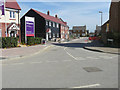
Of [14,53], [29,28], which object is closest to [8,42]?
[14,53]

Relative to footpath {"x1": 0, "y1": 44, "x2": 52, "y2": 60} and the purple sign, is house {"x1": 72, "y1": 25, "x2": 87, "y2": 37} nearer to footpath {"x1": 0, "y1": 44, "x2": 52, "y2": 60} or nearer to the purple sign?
the purple sign

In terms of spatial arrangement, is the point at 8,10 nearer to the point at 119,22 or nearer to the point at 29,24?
the point at 29,24

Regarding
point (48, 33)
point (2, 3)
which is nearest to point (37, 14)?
point (48, 33)

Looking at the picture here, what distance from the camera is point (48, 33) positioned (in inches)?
1777

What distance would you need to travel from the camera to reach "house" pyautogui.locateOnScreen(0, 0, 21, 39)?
24.6 meters

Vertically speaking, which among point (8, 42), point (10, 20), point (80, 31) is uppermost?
point (80, 31)

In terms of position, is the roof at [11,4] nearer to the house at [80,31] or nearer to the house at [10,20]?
the house at [10,20]

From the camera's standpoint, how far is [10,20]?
1014 inches

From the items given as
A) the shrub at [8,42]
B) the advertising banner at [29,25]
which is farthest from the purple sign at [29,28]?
the shrub at [8,42]

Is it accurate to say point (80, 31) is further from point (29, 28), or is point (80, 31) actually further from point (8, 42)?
point (8, 42)

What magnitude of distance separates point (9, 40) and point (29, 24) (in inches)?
327

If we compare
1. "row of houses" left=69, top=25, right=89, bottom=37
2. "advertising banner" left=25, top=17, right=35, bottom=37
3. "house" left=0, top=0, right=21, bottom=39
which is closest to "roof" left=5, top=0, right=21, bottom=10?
"house" left=0, top=0, right=21, bottom=39

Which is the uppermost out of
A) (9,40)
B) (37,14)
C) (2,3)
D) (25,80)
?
(37,14)

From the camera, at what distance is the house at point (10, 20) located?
967 inches
